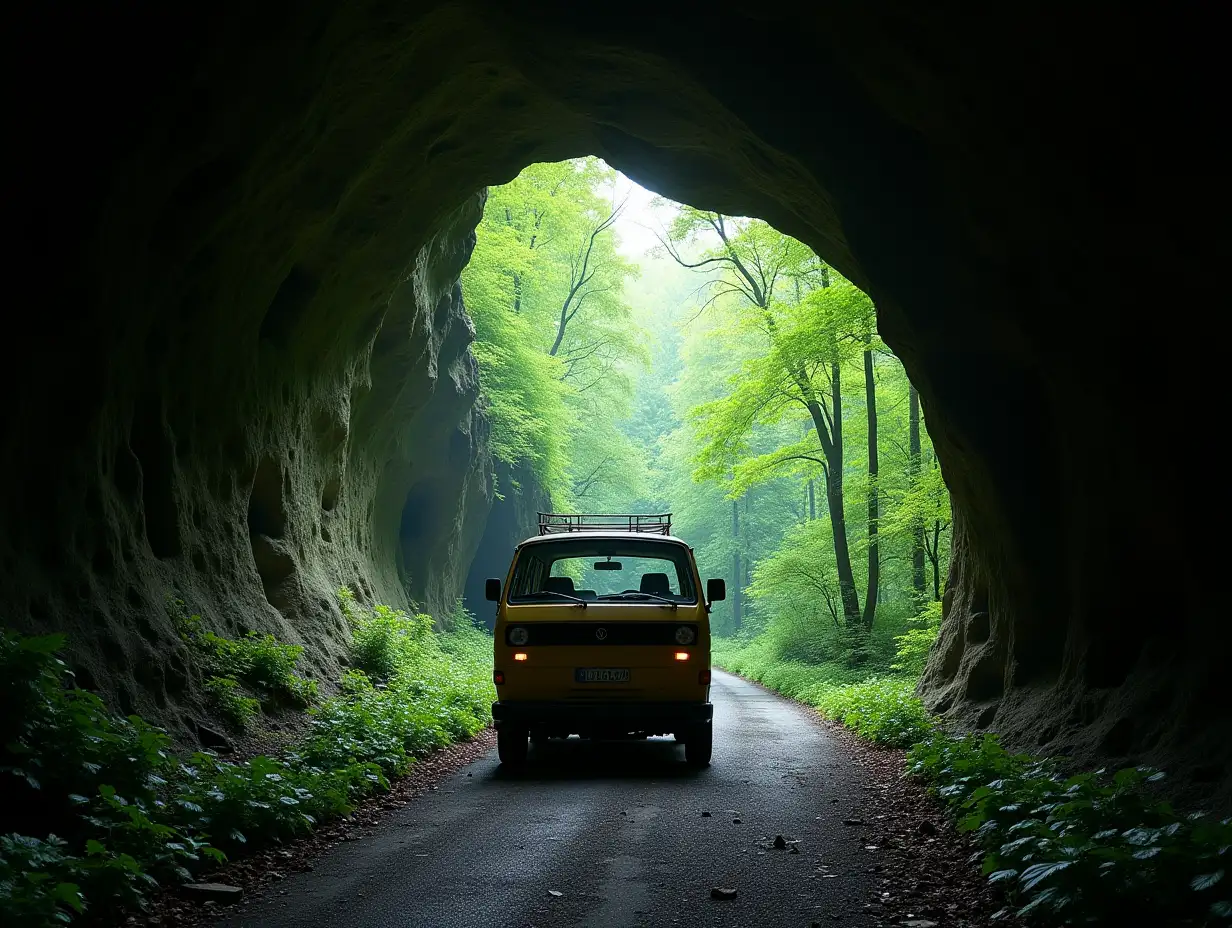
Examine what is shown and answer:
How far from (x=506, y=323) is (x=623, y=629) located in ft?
73.6

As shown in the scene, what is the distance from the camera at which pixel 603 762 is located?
10883 millimetres

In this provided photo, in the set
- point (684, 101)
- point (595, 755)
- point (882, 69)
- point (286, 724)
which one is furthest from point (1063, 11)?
point (286, 724)

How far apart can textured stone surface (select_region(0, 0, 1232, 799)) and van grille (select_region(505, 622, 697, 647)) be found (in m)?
3.46

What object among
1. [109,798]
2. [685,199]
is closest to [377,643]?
[685,199]

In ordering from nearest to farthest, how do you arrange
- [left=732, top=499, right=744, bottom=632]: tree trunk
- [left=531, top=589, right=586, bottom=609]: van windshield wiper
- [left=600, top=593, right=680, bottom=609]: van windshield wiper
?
[left=531, top=589, right=586, bottom=609]: van windshield wiper, [left=600, top=593, right=680, bottom=609]: van windshield wiper, [left=732, top=499, right=744, bottom=632]: tree trunk

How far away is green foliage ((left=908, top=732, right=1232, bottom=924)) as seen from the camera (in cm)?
437

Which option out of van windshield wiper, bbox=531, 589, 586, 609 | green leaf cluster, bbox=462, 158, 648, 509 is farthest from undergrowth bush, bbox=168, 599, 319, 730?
green leaf cluster, bbox=462, 158, 648, 509

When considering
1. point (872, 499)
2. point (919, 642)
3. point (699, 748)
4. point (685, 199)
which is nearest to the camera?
point (699, 748)

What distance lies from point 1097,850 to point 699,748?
241 inches

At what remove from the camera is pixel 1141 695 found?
778cm

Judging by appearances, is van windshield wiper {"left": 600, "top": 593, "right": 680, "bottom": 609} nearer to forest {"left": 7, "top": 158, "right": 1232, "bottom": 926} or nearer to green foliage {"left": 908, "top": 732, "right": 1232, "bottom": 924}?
forest {"left": 7, "top": 158, "right": 1232, "bottom": 926}

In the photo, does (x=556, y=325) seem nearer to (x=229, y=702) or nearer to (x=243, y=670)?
(x=243, y=670)

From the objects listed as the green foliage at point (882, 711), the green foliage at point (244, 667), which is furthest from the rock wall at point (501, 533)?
the green foliage at point (244, 667)

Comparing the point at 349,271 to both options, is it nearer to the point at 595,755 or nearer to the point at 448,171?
the point at 448,171
